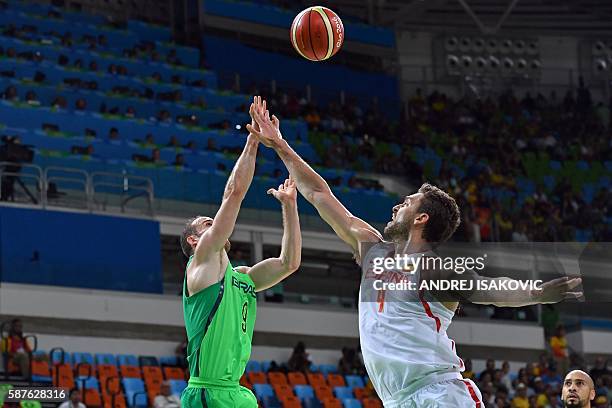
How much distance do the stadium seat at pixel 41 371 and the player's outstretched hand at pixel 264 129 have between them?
38.2 feet

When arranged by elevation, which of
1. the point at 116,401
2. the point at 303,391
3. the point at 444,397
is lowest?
the point at 303,391

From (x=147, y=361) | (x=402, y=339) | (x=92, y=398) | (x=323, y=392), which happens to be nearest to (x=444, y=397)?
(x=402, y=339)

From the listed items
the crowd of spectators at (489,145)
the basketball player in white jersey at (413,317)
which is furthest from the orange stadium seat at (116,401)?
the basketball player in white jersey at (413,317)

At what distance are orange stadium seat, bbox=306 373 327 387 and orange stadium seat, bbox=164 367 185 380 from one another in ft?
7.97

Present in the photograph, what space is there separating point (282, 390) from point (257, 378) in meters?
0.66

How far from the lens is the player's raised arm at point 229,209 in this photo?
784 cm

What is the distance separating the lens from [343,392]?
841 inches

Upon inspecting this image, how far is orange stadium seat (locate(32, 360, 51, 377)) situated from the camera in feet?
61.5

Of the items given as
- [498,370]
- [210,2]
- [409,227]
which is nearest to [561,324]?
[498,370]

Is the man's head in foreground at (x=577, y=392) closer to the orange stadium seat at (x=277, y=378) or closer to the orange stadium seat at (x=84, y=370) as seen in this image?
the orange stadium seat at (x=84, y=370)

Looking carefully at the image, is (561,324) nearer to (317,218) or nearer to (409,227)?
(317,218)

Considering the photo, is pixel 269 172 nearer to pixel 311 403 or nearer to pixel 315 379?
pixel 315 379

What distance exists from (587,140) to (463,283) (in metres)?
28.5

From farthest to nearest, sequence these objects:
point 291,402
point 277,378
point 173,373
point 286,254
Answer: point 277,378, point 173,373, point 291,402, point 286,254
